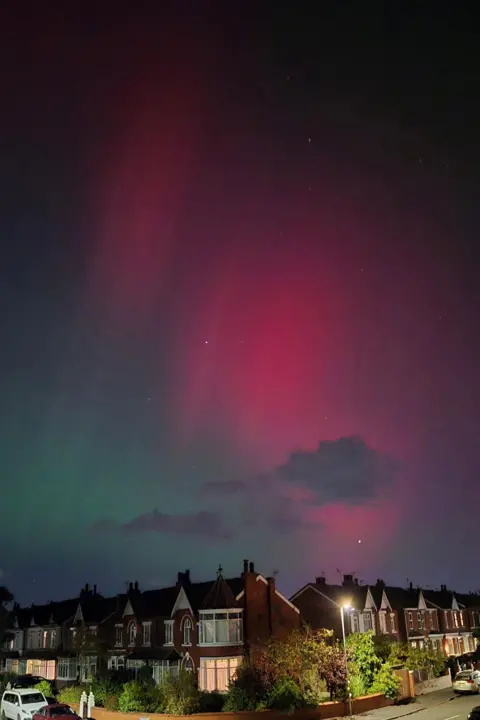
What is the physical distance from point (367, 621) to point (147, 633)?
2660 centimetres

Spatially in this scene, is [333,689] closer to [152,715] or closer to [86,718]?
[152,715]

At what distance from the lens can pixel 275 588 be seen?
59188 millimetres

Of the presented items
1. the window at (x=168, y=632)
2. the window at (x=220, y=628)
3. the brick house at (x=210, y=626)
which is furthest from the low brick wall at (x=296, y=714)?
the window at (x=168, y=632)

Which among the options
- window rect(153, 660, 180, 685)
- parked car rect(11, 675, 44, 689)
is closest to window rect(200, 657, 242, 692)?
window rect(153, 660, 180, 685)

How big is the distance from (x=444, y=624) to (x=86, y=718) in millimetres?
64955

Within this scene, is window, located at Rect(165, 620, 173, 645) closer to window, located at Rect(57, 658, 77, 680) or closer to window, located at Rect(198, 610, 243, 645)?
window, located at Rect(198, 610, 243, 645)

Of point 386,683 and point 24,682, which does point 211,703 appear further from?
point 24,682

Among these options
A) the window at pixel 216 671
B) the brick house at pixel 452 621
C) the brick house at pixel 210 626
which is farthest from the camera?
the brick house at pixel 452 621

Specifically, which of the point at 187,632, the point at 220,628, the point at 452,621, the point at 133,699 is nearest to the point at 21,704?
the point at 133,699

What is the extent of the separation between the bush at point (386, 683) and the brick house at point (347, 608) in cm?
2700

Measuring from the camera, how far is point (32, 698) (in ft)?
123

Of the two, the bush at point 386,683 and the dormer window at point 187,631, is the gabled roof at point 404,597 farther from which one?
the bush at point 386,683

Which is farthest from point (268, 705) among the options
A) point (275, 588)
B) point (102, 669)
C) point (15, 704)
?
point (102, 669)

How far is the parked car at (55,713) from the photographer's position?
3272 centimetres
